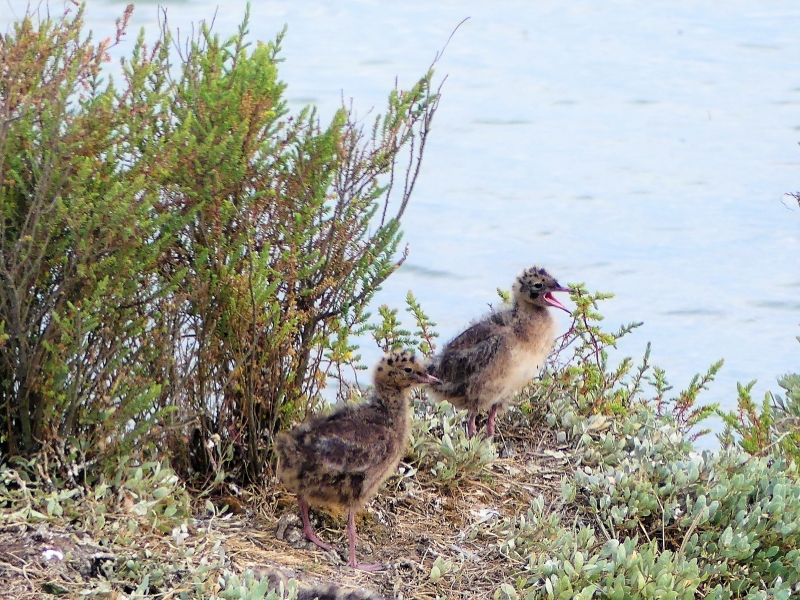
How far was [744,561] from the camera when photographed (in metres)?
5.82

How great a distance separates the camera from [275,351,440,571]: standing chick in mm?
5445

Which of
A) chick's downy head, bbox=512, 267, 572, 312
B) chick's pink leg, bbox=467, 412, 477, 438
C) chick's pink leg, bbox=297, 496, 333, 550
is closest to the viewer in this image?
chick's pink leg, bbox=297, 496, 333, 550

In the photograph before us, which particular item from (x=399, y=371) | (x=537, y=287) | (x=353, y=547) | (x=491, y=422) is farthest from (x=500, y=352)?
(x=353, y=547)

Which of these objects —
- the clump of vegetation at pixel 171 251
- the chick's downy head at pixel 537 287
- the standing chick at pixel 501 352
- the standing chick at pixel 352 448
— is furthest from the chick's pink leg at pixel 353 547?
the chick's downy head at pixel 537 287

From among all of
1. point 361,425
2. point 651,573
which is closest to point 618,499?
point 651,573

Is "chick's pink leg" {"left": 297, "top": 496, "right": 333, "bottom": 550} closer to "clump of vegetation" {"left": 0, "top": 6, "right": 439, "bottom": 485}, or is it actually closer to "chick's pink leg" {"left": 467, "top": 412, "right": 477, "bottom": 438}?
"clump of vegetation" {"left": 0, "top": 6, "right": 439, "bottom": 485}

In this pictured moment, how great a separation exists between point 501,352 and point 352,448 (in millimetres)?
1578

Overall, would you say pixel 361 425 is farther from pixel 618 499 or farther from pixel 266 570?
pixel 618 499

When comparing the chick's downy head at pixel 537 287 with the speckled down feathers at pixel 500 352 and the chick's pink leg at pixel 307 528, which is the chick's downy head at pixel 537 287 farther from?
the chick's pink leg at pixel 307 528

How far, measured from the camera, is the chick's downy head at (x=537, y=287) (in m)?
7.11

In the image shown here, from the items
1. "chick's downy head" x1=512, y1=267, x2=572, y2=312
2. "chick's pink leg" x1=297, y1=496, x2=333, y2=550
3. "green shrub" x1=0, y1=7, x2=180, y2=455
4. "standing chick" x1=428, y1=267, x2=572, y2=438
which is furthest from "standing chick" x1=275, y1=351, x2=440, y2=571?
"chick's downy head" x1=512, y1=267, x2=572, y2=312

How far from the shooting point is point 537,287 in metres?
7.11

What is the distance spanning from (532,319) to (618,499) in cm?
148

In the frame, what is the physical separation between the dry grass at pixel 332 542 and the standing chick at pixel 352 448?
0.16 meters
